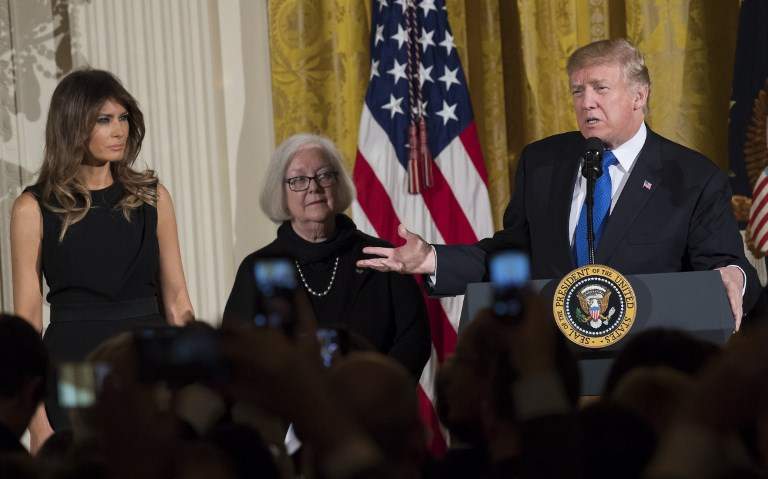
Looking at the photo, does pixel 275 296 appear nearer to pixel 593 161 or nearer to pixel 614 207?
pixel 593 161

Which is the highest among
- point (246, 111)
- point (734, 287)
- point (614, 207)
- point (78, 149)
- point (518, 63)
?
point (518, 63)

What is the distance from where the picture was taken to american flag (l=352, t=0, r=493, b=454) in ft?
18.7

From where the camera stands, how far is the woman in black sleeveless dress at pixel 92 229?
3688 mm

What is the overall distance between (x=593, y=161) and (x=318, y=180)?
59.3 inches

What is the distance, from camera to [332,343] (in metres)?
0.98

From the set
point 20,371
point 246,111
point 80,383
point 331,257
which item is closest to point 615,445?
point 80,383

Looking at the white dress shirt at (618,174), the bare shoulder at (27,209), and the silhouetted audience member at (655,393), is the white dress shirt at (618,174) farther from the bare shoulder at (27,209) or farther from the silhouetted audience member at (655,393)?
the silhouetted audience member at (655,393)

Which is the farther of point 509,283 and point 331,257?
point 331,257

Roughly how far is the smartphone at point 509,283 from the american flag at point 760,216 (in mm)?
4769

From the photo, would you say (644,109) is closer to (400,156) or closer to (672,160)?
(672,160)

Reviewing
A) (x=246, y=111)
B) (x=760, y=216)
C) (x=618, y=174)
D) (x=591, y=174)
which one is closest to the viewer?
(x=591, y=174)

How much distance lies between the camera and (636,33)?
19.8 feet

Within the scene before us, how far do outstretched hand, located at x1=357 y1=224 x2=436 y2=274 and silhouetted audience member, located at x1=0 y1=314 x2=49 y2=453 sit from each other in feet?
6.47

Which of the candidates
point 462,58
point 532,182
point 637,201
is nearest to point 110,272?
point 532,182
